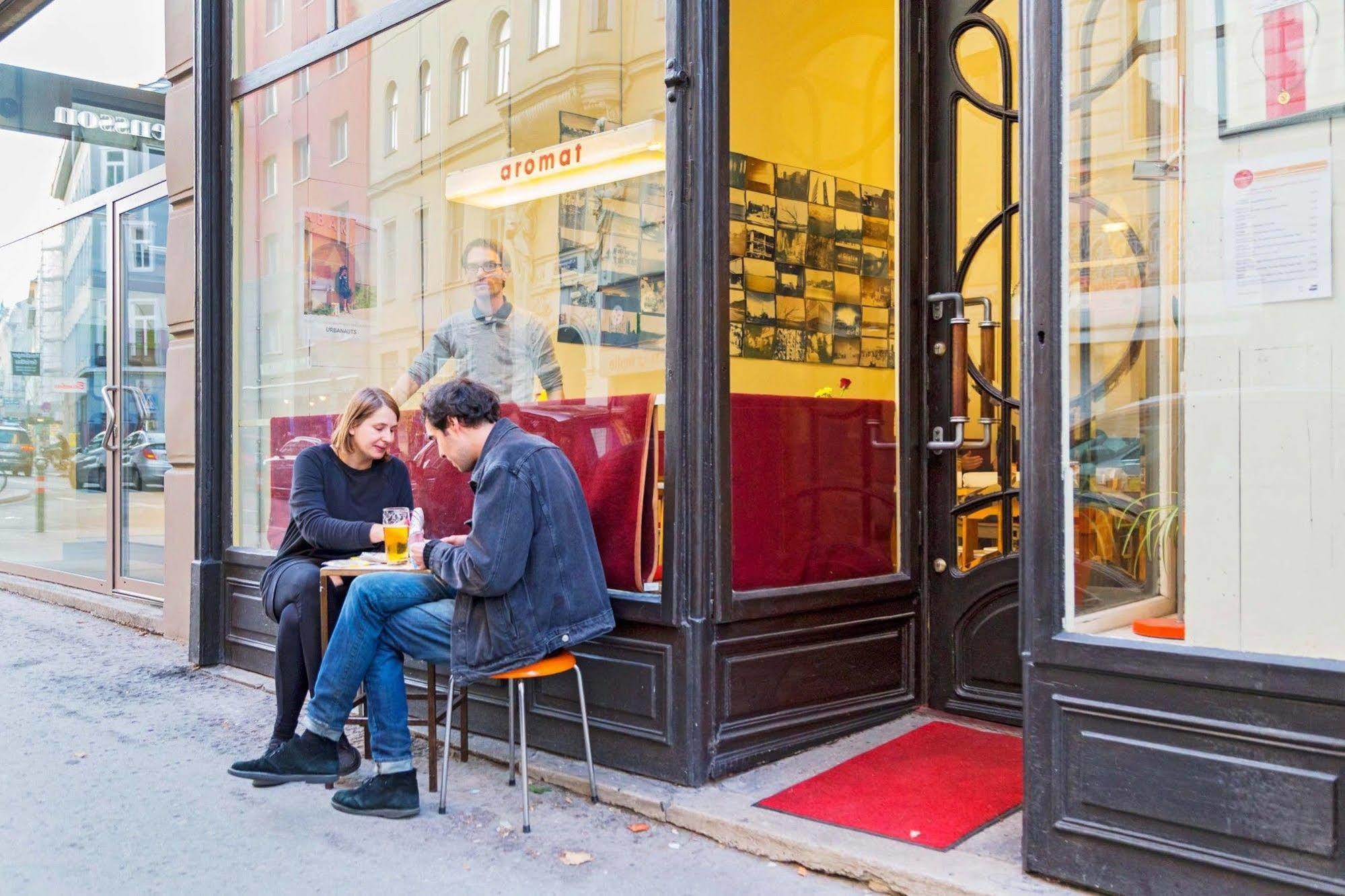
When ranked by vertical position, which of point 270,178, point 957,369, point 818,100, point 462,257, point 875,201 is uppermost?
point 270,178

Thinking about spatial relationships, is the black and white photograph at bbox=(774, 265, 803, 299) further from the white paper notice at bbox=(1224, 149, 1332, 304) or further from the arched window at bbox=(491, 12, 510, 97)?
the white paper notice at bbox=(1224, 149, 1332, 304)

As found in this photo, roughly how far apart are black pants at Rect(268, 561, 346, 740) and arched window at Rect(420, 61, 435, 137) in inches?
107

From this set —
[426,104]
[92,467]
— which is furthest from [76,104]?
[426,104]

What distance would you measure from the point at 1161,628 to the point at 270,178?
584cm

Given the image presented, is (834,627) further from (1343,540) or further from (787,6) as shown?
(787,6)

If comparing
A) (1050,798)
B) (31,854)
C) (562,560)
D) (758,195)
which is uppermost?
(758,195)

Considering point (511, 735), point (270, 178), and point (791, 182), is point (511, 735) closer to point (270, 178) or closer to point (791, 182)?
point (791, 182)

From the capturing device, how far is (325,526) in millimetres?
4852

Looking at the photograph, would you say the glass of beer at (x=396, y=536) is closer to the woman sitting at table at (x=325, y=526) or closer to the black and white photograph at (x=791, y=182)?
the woman sitting at table at (x=325, y=526)

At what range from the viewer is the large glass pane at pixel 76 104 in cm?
873

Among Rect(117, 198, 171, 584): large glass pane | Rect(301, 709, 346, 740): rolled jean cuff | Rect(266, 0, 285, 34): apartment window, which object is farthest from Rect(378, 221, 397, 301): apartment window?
Rect(117, 198, 171, 584): large glass pane

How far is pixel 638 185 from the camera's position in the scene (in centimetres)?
475

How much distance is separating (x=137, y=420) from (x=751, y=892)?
7267 millimetres

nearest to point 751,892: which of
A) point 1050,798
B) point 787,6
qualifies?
point 1050,798
